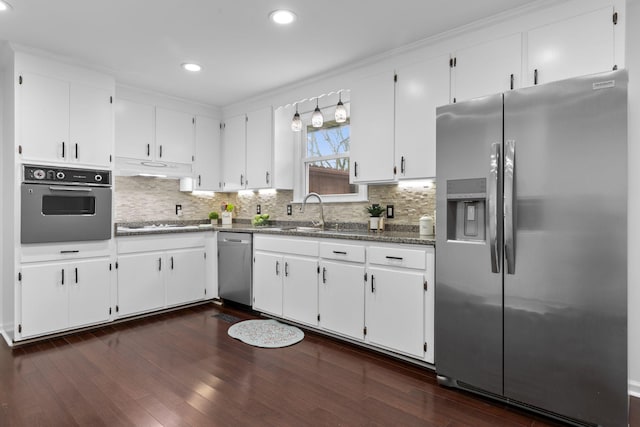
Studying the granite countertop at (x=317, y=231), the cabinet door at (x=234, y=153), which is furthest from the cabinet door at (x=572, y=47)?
the cabinet door at (x=234, y=153)

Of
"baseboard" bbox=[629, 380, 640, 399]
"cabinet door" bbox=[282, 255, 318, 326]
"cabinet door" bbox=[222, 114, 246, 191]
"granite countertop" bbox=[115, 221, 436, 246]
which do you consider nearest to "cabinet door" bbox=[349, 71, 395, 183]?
"granite countertop" bbox=[115, 221, 436, 246]

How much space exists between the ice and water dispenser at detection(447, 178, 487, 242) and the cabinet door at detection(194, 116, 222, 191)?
11.3 feet

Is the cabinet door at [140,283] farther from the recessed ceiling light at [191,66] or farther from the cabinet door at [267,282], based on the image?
the recessed ceiling light at [191,66]

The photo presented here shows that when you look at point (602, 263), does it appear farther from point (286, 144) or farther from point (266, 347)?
point (286, 144)

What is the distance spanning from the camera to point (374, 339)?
2959 millimetres

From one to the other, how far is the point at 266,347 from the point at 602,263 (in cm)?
241

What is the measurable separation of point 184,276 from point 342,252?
6.87 ft

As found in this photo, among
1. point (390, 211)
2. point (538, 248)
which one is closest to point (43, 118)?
point (390, 211)

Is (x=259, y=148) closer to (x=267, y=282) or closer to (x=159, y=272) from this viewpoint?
(x=267, y=282)

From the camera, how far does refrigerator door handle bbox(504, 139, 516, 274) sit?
214 centimetres

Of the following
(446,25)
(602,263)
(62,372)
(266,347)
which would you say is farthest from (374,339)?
(446,25)

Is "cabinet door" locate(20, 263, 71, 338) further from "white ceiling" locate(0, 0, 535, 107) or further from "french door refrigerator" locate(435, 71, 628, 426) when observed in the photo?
"french door refrigerator" locate(435, 71, 628, 426)

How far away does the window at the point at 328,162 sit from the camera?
409 centimetres

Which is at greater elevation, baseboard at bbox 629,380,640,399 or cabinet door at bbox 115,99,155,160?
cabinet door at bbox 115,99,155,160
